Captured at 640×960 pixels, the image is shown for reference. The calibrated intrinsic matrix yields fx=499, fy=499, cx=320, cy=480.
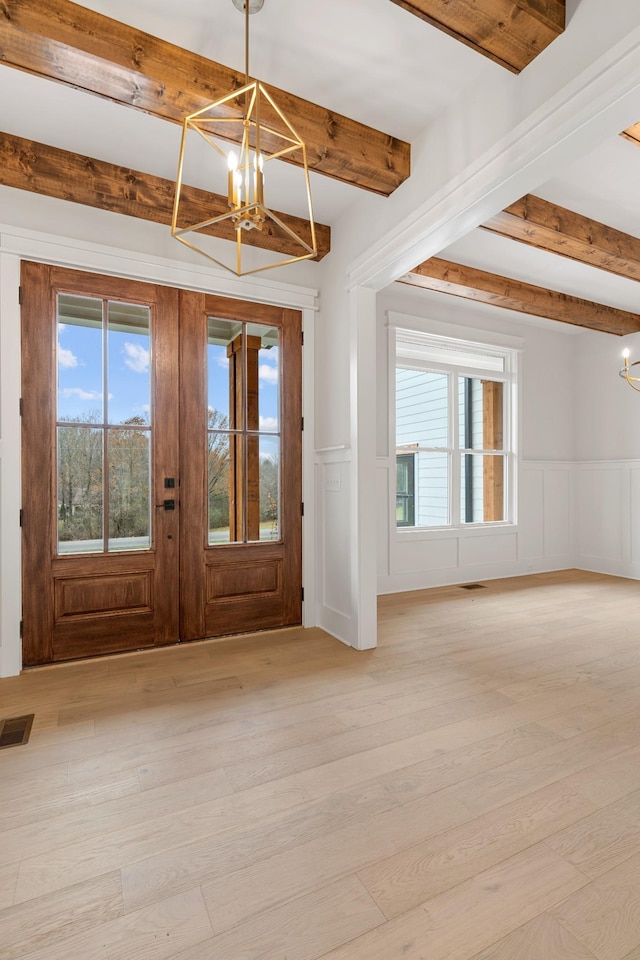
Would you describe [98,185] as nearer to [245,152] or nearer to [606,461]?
[245,152]

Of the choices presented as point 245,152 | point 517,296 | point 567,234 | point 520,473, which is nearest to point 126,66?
point 245,152

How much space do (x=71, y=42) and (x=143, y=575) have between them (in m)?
2.68

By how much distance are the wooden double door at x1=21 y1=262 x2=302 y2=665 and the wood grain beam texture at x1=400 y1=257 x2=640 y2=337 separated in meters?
1.32

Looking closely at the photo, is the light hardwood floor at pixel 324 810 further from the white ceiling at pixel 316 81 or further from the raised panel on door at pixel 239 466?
the white ceiling at pixel 316 81

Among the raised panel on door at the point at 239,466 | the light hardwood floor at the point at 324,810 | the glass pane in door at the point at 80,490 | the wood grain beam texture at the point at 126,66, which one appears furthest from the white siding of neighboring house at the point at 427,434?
the glass pane in door at the point at 80,490

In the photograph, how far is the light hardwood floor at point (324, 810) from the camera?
1.24 meters

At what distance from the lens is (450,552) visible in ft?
16.9

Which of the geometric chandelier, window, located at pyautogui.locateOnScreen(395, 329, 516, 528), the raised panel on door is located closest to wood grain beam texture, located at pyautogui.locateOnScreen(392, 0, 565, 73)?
the geometric chandelier

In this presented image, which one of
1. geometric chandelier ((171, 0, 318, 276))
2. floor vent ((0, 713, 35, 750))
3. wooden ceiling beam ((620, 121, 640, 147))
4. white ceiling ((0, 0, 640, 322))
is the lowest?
floor vent ((0, 713, 35, 750))

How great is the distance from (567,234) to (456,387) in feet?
6.47

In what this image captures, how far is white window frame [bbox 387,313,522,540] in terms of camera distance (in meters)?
4.77

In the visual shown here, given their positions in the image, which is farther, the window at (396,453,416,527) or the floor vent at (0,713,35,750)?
the window at (396,453,416,527)

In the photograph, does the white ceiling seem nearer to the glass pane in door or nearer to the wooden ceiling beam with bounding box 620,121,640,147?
the wooden ceiling beam with bounding box 620,121,640,147

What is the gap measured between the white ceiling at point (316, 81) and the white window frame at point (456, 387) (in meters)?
1.76
